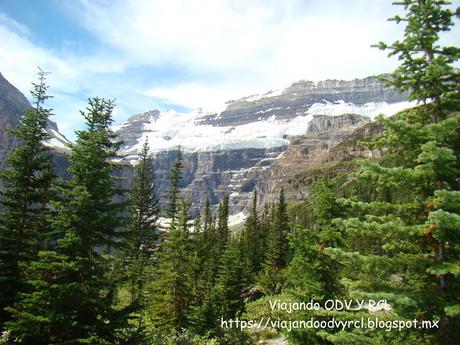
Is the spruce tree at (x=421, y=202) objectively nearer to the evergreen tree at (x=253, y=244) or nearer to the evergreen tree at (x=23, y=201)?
the evergreen tree at (x=23, y=201)

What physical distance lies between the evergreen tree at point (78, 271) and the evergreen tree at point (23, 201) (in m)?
4.65

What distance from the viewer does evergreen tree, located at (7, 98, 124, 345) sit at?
41.9 feet

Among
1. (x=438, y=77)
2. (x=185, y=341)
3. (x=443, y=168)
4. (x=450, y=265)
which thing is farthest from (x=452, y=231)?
(x=185, y=341)

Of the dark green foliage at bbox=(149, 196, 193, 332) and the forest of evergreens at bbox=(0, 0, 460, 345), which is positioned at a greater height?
the forest of evergreens at bbox=(0, 0, 460, 345)

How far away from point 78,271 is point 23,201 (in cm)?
752

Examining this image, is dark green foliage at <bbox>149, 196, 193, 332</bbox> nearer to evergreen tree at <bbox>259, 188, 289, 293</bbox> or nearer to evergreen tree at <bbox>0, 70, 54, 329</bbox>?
evergreen tree at <bbox>0, 70, 54, 329</bbox>

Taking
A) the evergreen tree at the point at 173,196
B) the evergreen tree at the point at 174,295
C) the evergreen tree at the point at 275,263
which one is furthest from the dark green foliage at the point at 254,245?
the evergreen tree at the point at 174,295

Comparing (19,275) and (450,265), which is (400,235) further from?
(19,275)

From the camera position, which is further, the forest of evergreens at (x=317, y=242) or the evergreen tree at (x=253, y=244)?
the evergreen tree at (x=253, y=244)

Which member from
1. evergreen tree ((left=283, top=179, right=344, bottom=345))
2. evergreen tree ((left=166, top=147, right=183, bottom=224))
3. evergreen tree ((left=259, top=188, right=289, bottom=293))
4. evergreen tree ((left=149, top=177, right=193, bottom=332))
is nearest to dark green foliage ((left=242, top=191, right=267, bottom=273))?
evergreen tree ((left=259, top=188, right=289, bottom=293))

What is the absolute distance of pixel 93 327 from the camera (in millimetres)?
12742

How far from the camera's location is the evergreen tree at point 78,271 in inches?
503

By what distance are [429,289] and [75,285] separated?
1109 centimetres

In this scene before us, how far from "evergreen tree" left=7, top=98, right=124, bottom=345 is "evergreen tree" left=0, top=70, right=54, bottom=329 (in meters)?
4.65
